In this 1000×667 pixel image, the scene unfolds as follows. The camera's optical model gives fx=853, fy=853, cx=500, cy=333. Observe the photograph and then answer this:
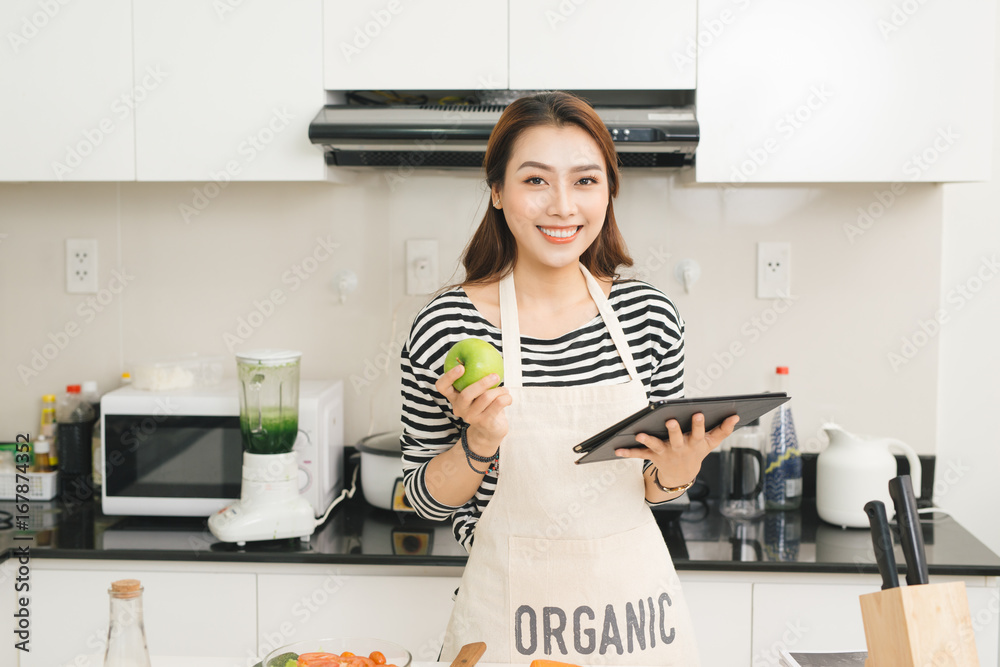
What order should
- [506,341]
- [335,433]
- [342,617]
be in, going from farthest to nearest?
1. [335,433]
2. [342,617]
3. [506,341]

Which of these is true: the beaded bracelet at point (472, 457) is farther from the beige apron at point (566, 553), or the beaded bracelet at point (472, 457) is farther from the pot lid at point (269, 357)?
the pot lid at point (269, 357)

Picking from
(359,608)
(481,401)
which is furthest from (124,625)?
(359,608)

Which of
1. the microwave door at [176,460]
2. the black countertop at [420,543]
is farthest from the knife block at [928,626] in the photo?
the microwave door at [176,460]

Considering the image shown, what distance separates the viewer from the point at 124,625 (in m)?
0.76

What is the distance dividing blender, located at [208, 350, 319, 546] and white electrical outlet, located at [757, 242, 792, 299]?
1133mm

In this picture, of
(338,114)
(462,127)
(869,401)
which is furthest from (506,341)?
(869,401)

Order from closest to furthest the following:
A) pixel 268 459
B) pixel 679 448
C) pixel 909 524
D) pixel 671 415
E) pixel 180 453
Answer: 1. pixel 909 524
2. pixel 671 415
3. pixel 679 448
4. pixel 268 459
5. pixel 180 453

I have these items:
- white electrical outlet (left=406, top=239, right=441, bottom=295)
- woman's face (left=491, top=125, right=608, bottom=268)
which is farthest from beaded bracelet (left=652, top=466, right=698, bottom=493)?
white electrical outlet (left=406, top=239, right=441, bottom=295)

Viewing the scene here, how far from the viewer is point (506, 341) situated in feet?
4.41

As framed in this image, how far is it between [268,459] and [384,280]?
0.56 m

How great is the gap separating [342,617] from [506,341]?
2.47 ft

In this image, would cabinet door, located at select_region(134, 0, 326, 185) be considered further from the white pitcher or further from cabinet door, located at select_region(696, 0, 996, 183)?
the white pitcher

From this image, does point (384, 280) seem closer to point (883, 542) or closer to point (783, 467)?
point (783, 467)

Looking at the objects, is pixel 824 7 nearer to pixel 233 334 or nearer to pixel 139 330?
pixel 233 334
